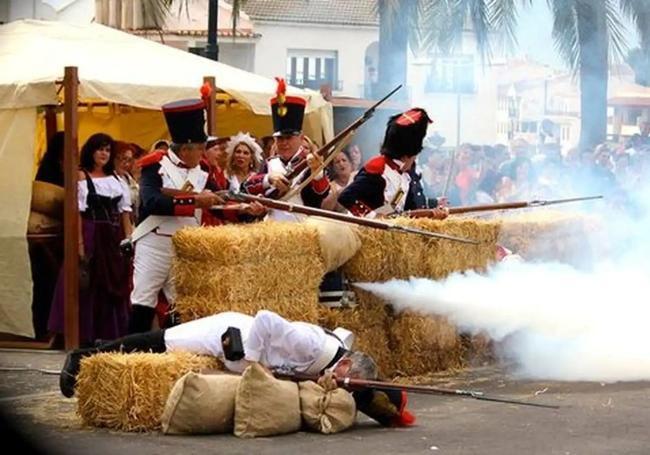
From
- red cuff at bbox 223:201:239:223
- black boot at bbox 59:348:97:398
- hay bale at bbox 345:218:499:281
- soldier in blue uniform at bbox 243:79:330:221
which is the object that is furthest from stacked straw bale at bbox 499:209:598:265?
black boot at bbox 59:348:97:398

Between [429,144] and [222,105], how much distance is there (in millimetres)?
8817

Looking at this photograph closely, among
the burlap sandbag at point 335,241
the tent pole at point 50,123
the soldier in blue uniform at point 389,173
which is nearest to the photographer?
the burlap sandbag at point 335,241

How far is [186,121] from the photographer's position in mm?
9672

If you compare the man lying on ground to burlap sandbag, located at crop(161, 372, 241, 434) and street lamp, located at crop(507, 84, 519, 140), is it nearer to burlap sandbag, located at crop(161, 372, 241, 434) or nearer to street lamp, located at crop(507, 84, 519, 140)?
burlap sandbag, located at crop(161, 372, 241, 434)

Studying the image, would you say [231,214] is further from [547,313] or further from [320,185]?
[547,313]

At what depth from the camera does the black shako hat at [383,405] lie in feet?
27.5

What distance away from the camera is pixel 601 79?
17.8 m

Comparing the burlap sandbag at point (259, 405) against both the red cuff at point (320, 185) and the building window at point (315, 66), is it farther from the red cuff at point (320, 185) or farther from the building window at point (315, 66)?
the building window at point (315, 66)

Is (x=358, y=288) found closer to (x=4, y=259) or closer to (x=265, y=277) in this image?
(x=265, y=277)

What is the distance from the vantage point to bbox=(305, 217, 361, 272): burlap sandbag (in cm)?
977

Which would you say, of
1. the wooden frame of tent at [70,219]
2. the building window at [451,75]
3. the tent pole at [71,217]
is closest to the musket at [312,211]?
the wooden frame of tent at [70,219]

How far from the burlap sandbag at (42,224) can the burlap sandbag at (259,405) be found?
15.4 ft

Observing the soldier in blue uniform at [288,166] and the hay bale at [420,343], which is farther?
the hay bale at [420,343]

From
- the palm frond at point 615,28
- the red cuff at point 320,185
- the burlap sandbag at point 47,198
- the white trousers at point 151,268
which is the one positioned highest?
the palm frond at point 615,28
